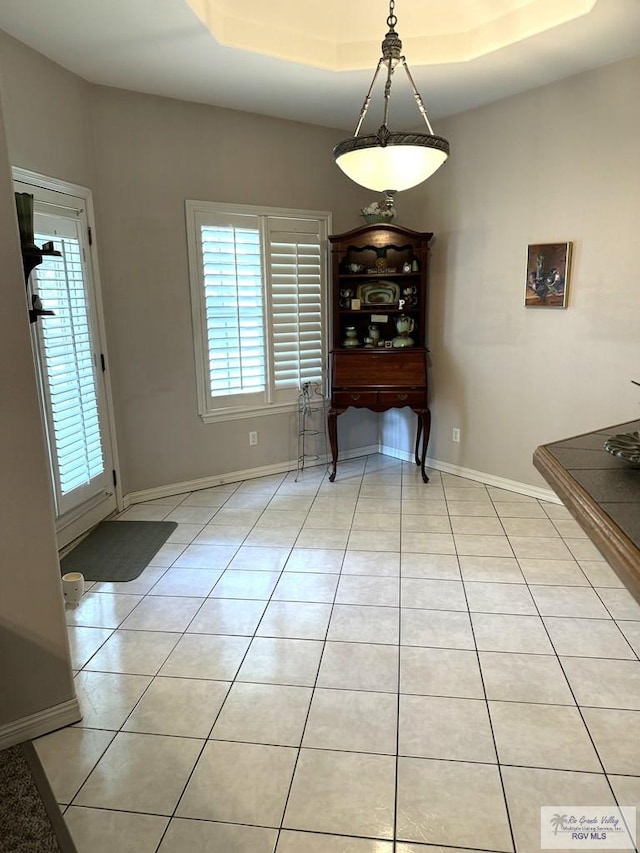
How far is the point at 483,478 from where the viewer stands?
4.48 m

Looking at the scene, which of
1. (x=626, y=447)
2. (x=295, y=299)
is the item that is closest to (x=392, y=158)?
(x=626, y=447)

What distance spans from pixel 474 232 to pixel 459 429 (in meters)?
1.54

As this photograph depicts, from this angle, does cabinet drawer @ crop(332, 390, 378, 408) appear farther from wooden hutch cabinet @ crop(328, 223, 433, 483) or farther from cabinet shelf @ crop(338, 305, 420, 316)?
cabinet shelf @ crop(338, 305, 420, 316)

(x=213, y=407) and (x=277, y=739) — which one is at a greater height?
(x=213, y=407)

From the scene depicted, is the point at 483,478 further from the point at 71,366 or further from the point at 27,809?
the point at 27,809

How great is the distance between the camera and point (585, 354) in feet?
12.0

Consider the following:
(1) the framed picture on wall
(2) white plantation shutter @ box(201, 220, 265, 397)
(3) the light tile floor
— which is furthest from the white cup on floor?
(1) the framed picture on wall

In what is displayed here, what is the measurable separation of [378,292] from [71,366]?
244cm

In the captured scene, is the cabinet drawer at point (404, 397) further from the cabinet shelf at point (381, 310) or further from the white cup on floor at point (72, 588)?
the white cup on floor at point (72, 588)

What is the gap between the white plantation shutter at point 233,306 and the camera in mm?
4141

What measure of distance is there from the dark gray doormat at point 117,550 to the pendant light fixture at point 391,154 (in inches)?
94.1

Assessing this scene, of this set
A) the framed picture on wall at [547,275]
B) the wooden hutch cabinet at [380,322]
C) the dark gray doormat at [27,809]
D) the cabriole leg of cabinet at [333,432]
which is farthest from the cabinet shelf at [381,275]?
the dark gray doormat at [27,809]

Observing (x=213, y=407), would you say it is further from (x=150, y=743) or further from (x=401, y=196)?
(x=150, y=743)

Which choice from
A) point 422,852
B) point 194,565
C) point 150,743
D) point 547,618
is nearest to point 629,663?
point 547,618
